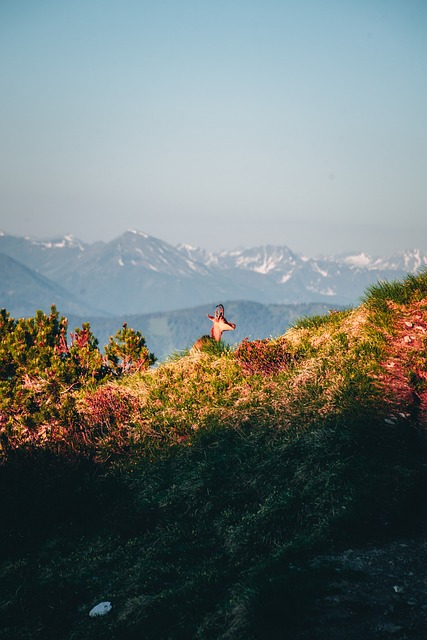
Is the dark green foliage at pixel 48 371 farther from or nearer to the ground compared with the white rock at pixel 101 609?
farther from the ground

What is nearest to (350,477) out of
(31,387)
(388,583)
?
(388,583)

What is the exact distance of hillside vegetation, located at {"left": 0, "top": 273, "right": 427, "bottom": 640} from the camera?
307 inches

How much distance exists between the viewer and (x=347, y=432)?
10.7 m

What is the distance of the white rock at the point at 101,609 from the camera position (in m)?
8.00

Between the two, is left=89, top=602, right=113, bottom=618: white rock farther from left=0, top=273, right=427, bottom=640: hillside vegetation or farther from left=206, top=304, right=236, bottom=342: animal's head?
left=206, top=304, right=236, bottom=342: animal's head

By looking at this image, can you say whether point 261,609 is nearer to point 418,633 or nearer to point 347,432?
point 418,633

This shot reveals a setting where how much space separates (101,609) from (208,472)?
12.3 ft

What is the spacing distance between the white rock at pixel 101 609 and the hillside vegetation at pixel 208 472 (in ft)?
0.46

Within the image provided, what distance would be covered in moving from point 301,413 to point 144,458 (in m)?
3.46

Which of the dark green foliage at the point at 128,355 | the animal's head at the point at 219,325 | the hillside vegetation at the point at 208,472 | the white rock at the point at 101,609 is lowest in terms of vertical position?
the white rock at the point at 101,609

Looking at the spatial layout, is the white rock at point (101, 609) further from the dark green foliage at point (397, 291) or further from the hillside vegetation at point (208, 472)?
the dark green foliage at point (397, 291)

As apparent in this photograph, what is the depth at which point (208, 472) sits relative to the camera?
449 inches

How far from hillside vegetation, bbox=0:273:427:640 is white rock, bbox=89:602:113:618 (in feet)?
0.46

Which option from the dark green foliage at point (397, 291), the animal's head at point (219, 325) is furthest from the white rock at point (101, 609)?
the dark green foliage at point (397, 291)
